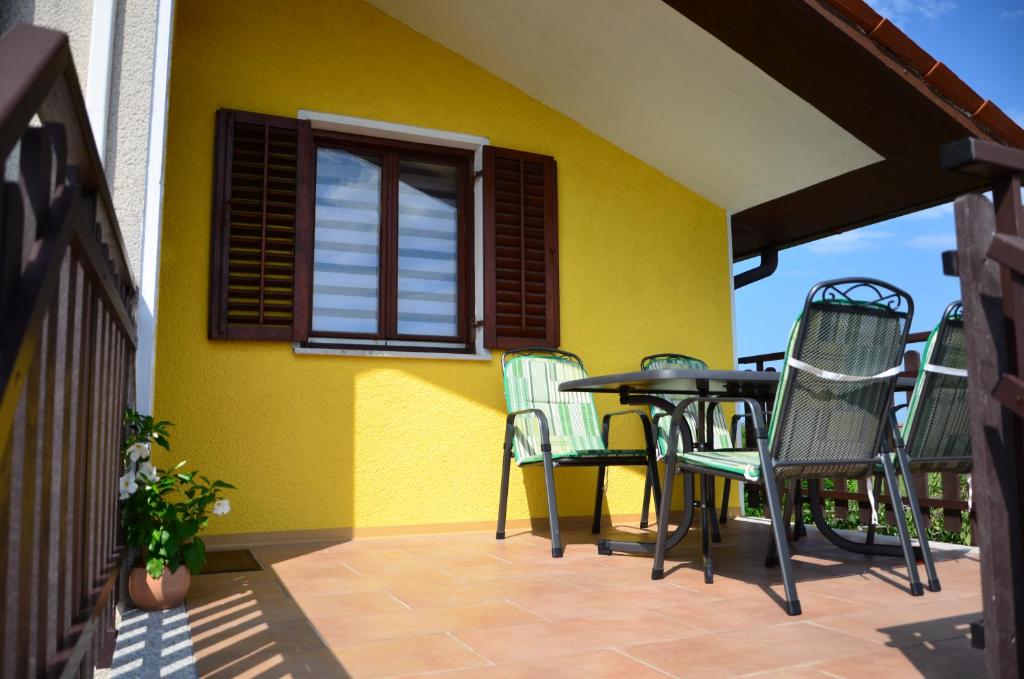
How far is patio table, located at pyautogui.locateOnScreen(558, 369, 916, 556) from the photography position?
2.91 meters

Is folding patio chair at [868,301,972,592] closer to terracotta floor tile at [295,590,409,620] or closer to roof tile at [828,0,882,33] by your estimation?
roof tile at [828,0,882,33]

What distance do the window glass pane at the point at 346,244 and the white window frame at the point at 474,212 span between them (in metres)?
0.14

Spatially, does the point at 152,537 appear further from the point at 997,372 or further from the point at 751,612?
the point at 997,372

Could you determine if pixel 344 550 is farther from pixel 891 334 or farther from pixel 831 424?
pixel 891 334

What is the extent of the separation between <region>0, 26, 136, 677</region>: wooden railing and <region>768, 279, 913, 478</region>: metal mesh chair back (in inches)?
74.0

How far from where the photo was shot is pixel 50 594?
107cm

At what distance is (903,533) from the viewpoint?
264 centimetres

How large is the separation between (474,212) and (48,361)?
150 inches

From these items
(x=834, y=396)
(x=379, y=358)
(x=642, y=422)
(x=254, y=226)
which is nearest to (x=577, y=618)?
(x=834, y=396)

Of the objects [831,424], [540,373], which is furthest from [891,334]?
[540,373]

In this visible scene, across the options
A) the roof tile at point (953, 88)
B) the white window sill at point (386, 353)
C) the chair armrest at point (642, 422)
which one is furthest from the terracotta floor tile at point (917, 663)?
the white window sill at point (386, 353)

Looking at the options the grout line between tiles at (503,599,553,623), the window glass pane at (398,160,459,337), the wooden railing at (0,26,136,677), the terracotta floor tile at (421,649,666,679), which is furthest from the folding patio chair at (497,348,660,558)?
the wooden railing at (0,26,136,677)

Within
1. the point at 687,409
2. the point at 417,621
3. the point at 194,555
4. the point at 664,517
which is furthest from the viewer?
the point at 687,409

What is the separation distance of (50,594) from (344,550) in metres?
2.80
